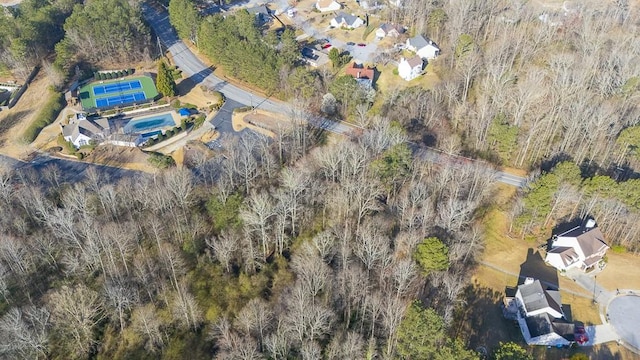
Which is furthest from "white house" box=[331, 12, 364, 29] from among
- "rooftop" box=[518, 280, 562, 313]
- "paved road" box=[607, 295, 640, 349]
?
"paved road" box=[607, 295, 640, 349]

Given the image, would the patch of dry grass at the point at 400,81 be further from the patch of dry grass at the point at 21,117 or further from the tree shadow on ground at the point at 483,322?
the patch of dry grass at the point at 21,117

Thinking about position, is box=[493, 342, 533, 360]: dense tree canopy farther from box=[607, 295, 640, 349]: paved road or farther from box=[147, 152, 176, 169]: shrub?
box=[147, 152, 176, 169]: shrub

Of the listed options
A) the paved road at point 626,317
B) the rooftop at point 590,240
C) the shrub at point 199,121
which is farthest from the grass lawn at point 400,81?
the paved road at point 626,317

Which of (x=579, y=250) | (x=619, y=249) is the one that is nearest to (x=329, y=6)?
(x=579, y=250)

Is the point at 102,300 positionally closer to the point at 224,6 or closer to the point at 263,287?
the point at 263,287

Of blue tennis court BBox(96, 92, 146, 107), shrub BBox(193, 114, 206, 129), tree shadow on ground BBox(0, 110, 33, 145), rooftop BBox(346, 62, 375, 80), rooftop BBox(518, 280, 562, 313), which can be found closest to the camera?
rooftop BBox(518, 280, 562, 313)

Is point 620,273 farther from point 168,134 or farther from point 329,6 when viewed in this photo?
point 329,6

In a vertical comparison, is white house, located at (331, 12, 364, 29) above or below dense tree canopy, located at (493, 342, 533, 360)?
above
